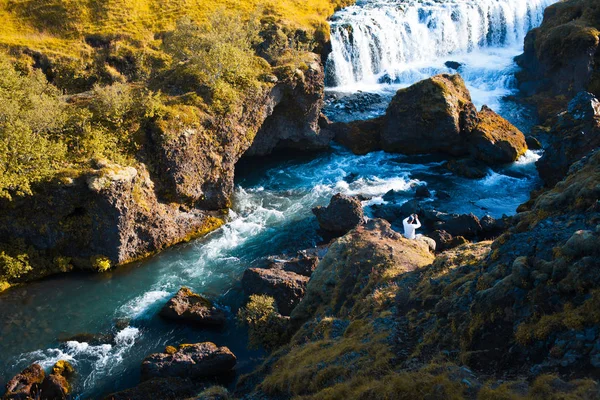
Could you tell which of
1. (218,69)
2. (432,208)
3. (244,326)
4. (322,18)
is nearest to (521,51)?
(322,18)

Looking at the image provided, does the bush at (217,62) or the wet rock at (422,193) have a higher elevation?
Result: the bush at (217,62)

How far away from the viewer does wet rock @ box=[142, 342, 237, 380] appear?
23906 mm

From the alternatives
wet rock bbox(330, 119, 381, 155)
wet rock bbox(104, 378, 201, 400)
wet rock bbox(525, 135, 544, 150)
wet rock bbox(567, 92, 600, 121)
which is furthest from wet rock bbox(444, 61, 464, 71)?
wet rock bbox(104, 378, 201, 400)

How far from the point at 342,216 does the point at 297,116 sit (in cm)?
1664

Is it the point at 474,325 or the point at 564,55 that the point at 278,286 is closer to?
the point at 474,325

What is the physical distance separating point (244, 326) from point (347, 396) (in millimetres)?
14465

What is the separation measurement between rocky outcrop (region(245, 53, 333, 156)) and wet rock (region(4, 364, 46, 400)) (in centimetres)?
3007

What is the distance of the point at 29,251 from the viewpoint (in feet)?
105

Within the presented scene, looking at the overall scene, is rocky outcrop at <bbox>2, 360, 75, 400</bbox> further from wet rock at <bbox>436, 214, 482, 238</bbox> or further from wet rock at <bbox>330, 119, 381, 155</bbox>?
wet rock at <bbox>330, 119, 381, 155</bbox>

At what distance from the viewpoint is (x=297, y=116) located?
49.5 metres

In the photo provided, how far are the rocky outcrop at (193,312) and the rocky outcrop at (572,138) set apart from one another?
29.9m

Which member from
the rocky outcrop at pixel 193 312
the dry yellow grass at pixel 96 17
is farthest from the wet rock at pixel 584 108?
the dry yellow grass at pixel 96 17

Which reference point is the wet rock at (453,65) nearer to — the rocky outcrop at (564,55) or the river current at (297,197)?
the river current at (297,197)

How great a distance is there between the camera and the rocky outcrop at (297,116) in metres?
47.4
